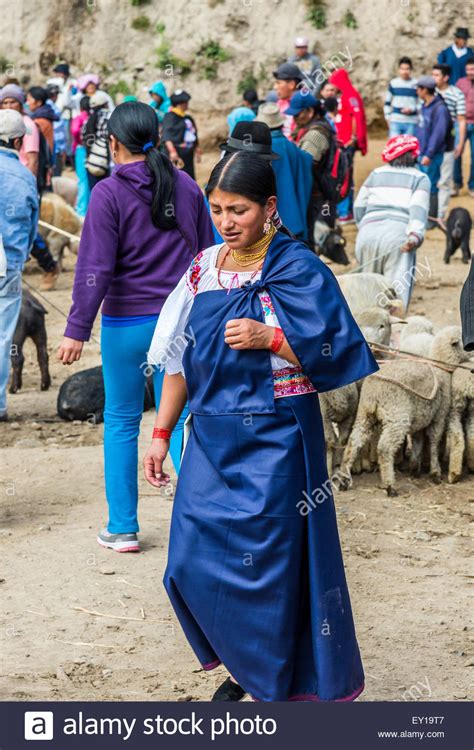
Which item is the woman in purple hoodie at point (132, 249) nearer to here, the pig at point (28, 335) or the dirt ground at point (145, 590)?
the dirt ground at point (145, 590)

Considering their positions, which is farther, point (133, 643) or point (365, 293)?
point (365, 293)

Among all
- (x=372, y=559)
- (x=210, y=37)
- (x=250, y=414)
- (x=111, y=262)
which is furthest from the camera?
(x=210, y=37)

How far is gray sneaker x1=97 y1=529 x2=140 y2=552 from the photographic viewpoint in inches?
236

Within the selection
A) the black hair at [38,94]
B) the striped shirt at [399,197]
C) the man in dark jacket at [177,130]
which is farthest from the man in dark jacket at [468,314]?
the man in dark jacket at [177,130]

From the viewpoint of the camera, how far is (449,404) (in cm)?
730

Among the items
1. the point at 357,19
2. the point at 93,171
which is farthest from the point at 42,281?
the point at 357,19

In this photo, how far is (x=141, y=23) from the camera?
2380 centimetres

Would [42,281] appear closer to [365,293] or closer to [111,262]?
[365,293]

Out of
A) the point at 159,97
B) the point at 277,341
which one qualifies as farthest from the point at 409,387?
the point at 159,97

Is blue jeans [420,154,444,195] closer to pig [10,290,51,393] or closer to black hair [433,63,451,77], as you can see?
black hair [433,63,451,77]

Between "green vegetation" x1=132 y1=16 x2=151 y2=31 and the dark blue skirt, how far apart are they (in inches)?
829

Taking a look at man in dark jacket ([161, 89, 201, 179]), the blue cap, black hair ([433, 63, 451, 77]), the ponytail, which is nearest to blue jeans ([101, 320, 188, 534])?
the ponytail

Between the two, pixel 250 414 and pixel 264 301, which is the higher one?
pixel 264 301

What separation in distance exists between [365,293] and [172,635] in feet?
12.9
